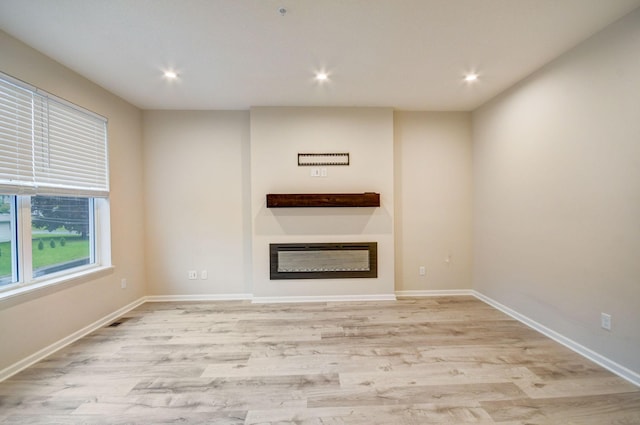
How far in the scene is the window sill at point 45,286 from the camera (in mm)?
1854

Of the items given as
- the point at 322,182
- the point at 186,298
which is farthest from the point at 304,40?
the point at 186,298

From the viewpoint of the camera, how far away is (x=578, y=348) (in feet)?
6.82

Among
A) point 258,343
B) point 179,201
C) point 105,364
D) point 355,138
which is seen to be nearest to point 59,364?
point 105,364

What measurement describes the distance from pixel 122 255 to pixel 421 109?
13.9 feet

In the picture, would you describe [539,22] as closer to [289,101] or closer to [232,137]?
[289,101]

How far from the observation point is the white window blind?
6.22ft

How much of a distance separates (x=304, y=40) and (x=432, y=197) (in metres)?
2.55

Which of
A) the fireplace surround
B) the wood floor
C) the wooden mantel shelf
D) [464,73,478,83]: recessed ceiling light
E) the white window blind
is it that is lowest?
the wood floor

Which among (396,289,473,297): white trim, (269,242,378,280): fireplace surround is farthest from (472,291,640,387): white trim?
(269,242,378,280): fireplace surround

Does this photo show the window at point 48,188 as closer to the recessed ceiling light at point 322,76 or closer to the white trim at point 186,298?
the white trim at point 186,298

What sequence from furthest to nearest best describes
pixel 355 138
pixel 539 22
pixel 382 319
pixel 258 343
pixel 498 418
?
1. pixel 355 138
2. pixel 382 319
3. pixel 258 343
4. pixel 539 22
5. pixel 498 418

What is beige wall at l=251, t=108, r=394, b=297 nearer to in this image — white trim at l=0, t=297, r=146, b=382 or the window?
white trim at l=0, t=297, r=146, b=382

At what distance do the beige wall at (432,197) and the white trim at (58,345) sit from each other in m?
3.50

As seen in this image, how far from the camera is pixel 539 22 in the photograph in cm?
180
